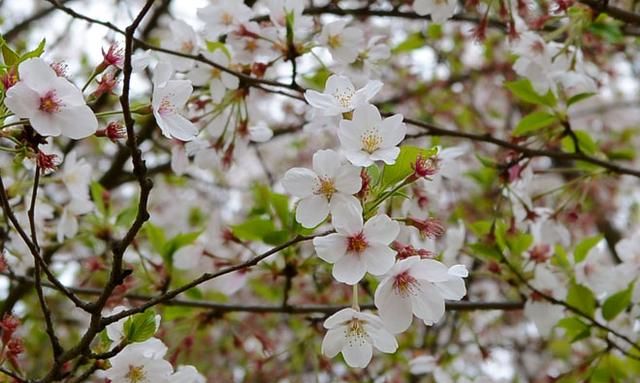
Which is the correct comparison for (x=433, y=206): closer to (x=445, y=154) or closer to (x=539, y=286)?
(x=445, y=154)

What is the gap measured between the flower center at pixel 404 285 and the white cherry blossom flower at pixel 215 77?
2.47 ft

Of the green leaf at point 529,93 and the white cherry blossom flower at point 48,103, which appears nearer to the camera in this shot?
the white cherry blossom flower at point 48,103

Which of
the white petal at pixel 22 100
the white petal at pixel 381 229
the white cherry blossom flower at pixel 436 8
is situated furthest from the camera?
the white cherry blossom flower at pixel 436 8

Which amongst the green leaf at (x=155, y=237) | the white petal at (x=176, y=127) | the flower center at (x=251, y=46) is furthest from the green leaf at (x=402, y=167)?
the green leaf at (x=155, y=237)

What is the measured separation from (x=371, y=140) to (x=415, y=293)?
256 millimetres

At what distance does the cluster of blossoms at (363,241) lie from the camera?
1209mm

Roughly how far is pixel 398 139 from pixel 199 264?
1015 mm

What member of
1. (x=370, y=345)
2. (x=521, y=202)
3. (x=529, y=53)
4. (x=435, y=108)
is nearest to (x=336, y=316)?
(x=370, y=345)

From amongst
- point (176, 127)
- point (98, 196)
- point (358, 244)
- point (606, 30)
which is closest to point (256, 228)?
point (98, 196)

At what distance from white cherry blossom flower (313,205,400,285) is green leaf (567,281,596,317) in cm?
96

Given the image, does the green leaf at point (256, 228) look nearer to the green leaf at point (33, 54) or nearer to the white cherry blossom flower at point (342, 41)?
the white cherry blossom flower at point (342, 41)

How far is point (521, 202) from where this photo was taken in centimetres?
199

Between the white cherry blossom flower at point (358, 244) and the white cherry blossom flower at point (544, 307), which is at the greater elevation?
the white cherry blossom flower at point (358, 244)

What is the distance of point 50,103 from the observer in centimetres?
113
